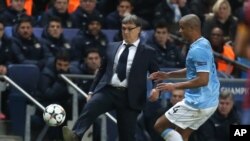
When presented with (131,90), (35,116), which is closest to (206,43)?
(131,90)

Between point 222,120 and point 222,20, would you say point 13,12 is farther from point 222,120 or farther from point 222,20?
point 222,120

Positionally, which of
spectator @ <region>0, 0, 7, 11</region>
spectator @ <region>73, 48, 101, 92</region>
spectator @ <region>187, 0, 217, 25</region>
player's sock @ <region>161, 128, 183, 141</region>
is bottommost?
player's sock @ <region>161, 128, 183, 141</region>

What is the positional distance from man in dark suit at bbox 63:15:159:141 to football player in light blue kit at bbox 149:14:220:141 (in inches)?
29.3

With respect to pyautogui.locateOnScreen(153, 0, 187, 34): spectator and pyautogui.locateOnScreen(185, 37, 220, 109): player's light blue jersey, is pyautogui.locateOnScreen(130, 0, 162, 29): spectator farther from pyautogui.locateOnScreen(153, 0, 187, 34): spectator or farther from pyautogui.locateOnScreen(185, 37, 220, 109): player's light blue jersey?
pyautogui.locateOnScreen(185, 37, 220, 109): player's light blue jersey

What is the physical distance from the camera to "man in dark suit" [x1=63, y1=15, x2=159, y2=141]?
1095 centimetres

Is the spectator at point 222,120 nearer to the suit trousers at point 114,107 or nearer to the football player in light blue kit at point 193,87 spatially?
the suit trousers at point 114,107

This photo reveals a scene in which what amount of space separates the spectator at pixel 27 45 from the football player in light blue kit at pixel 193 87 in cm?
356

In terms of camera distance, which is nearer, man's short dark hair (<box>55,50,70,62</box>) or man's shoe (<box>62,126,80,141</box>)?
man's shoe (<box>62,126,80,141</box>)

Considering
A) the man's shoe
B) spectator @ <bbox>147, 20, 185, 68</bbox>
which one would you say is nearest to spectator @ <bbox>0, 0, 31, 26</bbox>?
spectator @ <bbox>147, 20, 185, 68</bbox>

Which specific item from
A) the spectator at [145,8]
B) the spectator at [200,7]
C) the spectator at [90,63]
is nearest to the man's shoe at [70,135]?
the spectator at [90,63]

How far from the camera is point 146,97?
11.3 metres

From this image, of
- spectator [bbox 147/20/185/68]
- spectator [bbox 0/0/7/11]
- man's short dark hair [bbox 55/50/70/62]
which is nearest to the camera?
man's short dark hair [bbox 55/50/70/62]

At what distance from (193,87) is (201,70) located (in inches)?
8.3

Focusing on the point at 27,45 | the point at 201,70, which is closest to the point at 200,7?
the point at 27,45
